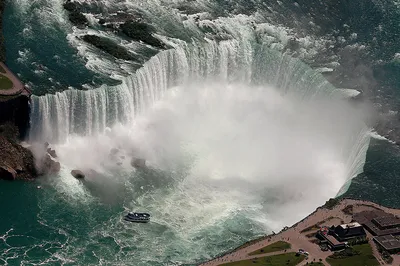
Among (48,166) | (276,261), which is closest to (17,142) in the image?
(48,166)

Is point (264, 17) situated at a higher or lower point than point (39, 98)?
higher

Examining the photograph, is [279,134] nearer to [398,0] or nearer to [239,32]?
[239,32]

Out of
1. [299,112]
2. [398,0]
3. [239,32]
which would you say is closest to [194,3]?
[239,32]

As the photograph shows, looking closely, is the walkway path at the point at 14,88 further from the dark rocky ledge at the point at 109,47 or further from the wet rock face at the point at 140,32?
the wet rock face at the point at 140,32

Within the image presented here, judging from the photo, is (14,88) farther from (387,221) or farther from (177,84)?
(387,221)

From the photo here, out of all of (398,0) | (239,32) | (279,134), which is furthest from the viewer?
(398,0)

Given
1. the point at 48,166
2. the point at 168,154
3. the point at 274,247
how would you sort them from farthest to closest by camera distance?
the point at 168,154 → the point at 48,166 → the point at 274,247

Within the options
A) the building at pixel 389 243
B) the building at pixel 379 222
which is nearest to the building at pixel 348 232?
the building at pixel 389 243

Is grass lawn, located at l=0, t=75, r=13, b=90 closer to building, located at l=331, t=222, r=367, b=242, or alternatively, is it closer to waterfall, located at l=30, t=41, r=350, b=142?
waterfall, located at l=30, t=41, r=350, b=142
